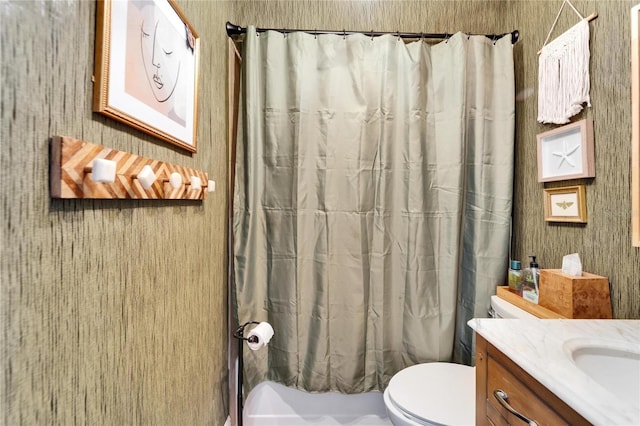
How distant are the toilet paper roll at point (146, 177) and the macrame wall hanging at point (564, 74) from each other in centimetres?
152

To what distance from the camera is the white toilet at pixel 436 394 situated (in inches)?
38.8

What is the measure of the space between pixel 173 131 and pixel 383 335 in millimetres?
1353

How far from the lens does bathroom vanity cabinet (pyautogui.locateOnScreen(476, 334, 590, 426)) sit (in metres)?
0.54

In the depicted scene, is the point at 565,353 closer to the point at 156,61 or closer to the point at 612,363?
the point at 612,363

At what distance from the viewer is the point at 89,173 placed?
0.50 metres

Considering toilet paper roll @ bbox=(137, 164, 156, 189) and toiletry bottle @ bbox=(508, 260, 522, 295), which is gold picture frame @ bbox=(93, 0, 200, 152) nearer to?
toilet paper roll @ bbox=(137, 164, 156, 189)

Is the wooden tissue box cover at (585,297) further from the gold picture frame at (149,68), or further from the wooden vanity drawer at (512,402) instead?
the gold picture frame at (149,68)

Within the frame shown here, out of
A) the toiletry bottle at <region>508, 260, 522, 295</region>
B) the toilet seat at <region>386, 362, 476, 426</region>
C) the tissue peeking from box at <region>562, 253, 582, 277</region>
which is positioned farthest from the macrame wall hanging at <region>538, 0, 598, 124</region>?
the toilet seat at <region>386, 362, 476, 426</region>

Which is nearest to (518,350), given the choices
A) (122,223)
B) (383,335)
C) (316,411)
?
(383,335)

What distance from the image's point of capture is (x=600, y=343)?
705 millimetres

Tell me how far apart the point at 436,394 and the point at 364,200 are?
0.91 m

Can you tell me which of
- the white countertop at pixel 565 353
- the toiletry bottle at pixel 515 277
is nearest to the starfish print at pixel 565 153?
the toiletry bottle at pixel 515 277

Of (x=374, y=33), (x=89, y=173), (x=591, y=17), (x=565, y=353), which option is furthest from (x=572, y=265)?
(x=89, y=173)

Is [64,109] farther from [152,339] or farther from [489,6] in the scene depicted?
[489,6]
